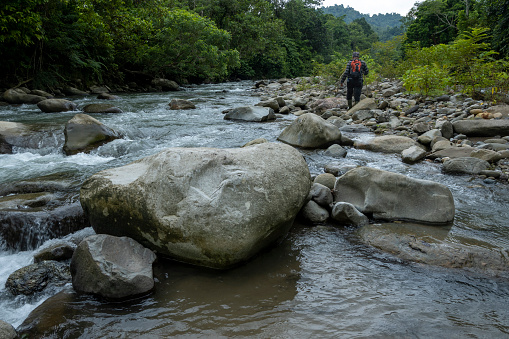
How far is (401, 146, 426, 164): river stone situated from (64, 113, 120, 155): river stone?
6.03 meters

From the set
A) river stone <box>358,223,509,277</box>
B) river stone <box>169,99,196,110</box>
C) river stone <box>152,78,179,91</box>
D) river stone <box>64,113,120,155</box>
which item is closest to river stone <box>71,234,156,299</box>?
river stone <box>358,223,509,277</box>

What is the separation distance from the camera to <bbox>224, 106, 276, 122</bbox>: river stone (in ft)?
35.1

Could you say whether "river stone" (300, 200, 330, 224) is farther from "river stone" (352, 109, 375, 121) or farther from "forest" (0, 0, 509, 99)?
"forest" (0, 0, 509, 99)

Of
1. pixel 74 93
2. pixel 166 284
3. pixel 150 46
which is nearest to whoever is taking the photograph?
pixel 166 284

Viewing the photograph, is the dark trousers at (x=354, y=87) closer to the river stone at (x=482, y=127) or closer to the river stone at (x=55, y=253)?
the river stone at (x=482, y=127)

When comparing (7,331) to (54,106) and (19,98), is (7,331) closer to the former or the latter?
(54,106)

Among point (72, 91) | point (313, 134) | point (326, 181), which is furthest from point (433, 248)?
point (72, 91)

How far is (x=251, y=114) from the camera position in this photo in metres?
10.8

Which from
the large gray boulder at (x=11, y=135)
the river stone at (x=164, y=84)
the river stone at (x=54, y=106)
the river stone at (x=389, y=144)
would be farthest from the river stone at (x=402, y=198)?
the river stone at (x=164, y=84)

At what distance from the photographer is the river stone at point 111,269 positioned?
2.93 metres

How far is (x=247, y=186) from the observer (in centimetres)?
338

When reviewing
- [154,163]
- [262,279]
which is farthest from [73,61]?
[262,279]

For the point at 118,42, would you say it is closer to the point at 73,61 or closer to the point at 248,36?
the point at 73,61

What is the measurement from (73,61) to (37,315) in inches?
632
